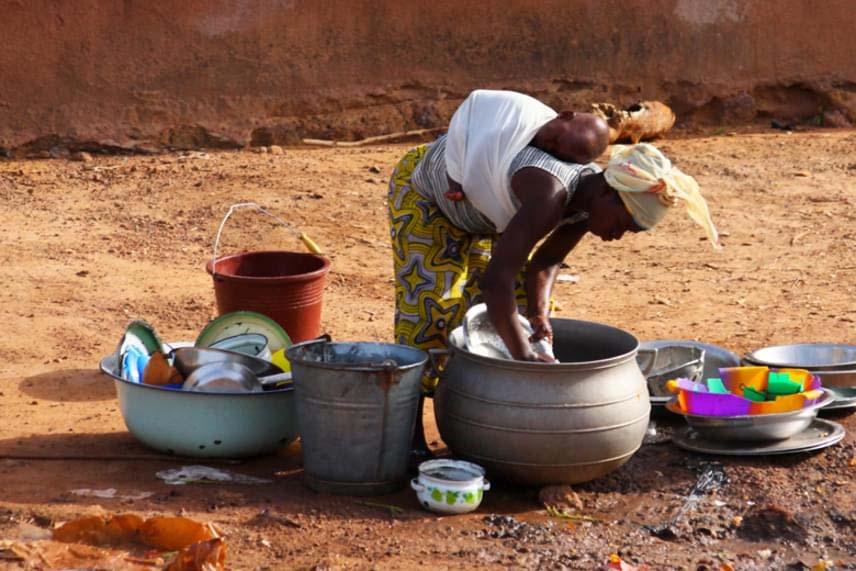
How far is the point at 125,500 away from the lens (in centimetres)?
417

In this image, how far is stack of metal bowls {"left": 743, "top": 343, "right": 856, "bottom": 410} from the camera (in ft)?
16.9

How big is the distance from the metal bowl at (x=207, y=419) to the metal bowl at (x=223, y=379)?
0.12 m

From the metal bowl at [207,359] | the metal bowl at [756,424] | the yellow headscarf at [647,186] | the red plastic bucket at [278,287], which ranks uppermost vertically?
the yellow headscarf at [647,186]

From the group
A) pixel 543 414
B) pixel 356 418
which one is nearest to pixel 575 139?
pixel 543 414

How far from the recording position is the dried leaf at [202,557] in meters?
3.56

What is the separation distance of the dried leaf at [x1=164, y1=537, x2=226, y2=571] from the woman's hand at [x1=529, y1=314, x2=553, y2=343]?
1342 mm

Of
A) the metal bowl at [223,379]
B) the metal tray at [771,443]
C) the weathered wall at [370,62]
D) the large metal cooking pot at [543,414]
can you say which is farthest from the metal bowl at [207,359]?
the weathered wall at [370,62]

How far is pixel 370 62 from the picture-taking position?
33.2ft

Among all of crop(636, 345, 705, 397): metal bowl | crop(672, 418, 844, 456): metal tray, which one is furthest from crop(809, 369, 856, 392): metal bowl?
crop(636, 345, 705, 397): metal bowl

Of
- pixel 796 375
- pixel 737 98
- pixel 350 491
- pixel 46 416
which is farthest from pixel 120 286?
pixel 737 98

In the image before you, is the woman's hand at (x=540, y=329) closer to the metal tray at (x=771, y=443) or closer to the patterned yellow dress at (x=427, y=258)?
the patterned yellow dress at (x=427, y=258)

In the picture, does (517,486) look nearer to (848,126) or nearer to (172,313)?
(172,313)

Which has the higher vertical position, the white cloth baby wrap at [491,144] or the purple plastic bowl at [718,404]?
the white cloth baby wrap at [491,144]

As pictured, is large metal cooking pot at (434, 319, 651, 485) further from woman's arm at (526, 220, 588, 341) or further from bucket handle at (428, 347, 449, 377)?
woman's arm at (526, 220, 588, 341)
